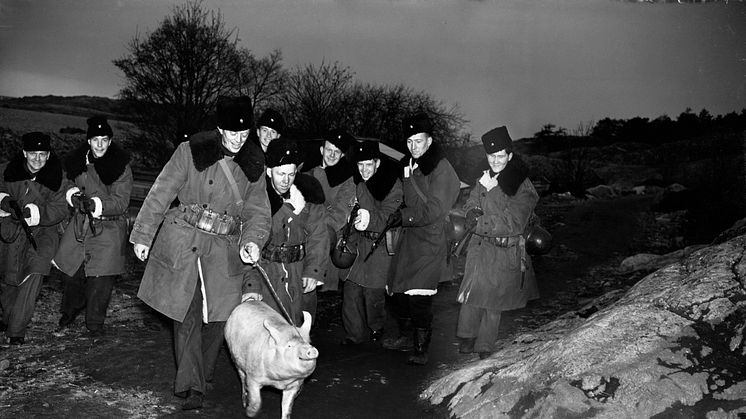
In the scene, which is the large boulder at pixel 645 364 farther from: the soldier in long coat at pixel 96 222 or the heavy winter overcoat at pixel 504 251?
the soldier in long coat at pixel 96 222

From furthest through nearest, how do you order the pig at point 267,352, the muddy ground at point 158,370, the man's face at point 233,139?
1. the man's face at point 233,139
2. the muddy ground at point 158,370
3. the pig at point 267,352

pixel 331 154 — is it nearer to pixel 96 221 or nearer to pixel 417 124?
pixel 417 124

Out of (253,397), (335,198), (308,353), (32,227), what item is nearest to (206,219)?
(253,397)

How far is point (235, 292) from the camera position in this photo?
225 inches

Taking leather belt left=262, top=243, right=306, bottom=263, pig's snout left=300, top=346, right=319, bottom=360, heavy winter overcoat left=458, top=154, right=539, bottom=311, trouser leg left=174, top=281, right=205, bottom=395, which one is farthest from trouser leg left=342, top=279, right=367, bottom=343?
pig's snout left=300, top=346, right=319, bottom=360

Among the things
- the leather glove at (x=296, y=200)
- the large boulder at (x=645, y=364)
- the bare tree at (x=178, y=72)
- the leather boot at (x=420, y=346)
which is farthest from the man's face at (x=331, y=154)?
the bare tree at (x=178, y=72)

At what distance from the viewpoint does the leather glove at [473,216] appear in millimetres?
6789

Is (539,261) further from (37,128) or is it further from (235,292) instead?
(37,128)

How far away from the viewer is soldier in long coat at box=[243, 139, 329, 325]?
596 cm

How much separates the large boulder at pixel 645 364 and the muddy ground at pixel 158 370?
2.27 feet

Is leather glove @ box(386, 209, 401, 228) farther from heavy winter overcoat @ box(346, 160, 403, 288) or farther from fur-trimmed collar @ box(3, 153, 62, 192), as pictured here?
fur-trimmed collar @ box(3, 153, 62, 192)

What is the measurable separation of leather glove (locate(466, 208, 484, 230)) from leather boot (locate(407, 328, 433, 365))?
1.23 m

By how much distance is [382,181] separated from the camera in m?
7.61

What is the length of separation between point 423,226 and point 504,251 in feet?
2.94
